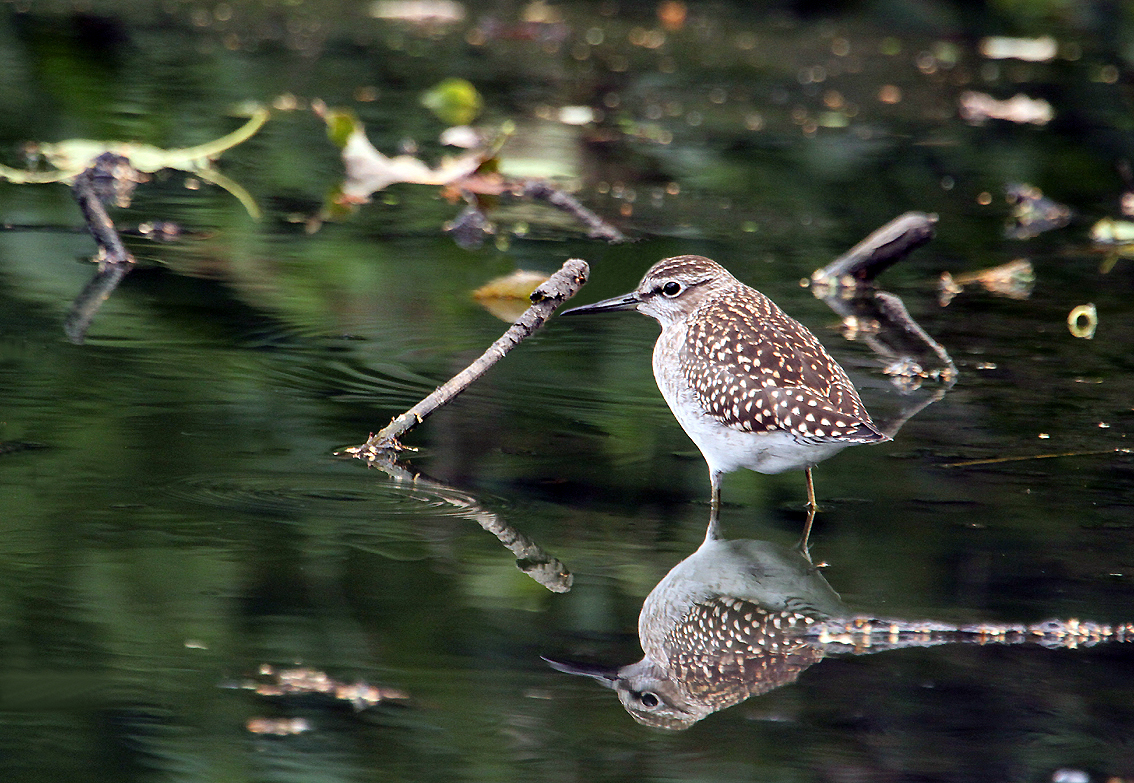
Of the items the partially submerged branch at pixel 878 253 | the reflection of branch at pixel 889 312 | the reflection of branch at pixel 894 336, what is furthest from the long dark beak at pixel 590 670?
the partially submerged branch at pixel 878 253

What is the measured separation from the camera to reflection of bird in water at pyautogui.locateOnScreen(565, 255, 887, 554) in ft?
15.7

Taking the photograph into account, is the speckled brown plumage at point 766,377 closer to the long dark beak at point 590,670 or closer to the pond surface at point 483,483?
the pond surface at point 483,483

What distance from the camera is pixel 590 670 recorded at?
3.75 meters

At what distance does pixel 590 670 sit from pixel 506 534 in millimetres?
901

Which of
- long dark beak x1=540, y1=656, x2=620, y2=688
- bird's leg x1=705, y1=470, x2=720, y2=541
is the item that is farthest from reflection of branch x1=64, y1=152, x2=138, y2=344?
long dark beak x1=540, y1=656, x2=620, y2=688

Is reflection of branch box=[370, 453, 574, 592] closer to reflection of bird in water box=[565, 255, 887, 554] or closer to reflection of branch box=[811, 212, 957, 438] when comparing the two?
reflection of bird in water box=[565, 255, 887, 554]

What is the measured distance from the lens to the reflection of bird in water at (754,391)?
4785 mm

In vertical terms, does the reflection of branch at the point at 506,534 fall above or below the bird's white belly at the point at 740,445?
below

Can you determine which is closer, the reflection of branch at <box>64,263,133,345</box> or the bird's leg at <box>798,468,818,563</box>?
the bird's leg at <box>798,468,818,563</box>

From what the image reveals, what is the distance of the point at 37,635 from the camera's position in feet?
12.1

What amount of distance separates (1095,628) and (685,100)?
10754mm

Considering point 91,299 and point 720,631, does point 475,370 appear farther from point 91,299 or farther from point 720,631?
point 91,299

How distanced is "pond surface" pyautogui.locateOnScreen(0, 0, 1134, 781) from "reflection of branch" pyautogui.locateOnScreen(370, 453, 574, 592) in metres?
0.03

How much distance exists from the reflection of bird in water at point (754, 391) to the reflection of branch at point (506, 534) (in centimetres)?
68
